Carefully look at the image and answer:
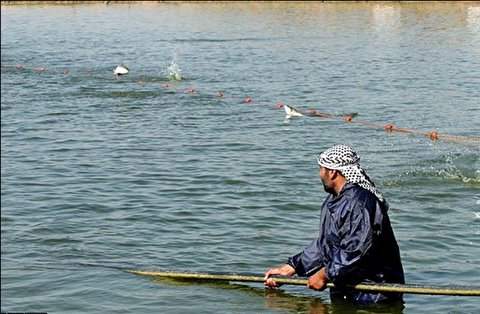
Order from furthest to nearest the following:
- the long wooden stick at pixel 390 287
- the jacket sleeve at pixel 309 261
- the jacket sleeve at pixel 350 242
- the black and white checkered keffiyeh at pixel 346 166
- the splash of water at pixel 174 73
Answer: the splash of water at pixel 174 73
the jacket sleeve at pixel 309 261
the long wooden stick at pixel 390 287
the black and white checkered keffiyeh at pixel 346 166
the jacket sleeve at pixel 350 242

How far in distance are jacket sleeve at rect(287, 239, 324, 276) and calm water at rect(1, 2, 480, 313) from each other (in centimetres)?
46

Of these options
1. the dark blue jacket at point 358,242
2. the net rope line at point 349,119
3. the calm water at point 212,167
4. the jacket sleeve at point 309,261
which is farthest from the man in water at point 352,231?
the net rope line at point 349,119

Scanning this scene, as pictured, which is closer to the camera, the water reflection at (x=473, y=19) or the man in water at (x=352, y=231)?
the man in water at (x=352, y=231)

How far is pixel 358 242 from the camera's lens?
6.50 meters

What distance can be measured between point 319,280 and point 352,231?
54 cm

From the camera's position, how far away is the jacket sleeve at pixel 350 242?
6.47m

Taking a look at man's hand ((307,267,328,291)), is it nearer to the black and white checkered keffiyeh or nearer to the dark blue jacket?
the dark blue jacket

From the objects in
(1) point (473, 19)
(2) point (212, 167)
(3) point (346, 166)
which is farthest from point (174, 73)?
(1) point (473, 19)

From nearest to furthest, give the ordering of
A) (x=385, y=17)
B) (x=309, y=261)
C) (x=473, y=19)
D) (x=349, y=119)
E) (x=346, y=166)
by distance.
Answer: (x=346, y=166), (x=309, y=261), (x=349, y=119), (x=473, y=19), (x=385, y=17)

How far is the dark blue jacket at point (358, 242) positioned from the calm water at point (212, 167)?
1.63ft

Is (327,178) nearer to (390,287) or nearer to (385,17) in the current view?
(390,287)

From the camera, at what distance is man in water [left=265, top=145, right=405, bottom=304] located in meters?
6.50

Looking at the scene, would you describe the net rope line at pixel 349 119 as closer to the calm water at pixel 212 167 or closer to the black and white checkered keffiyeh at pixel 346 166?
the calm water at pixel 212 167

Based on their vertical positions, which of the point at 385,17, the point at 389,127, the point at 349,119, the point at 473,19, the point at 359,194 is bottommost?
the point at 385,17
